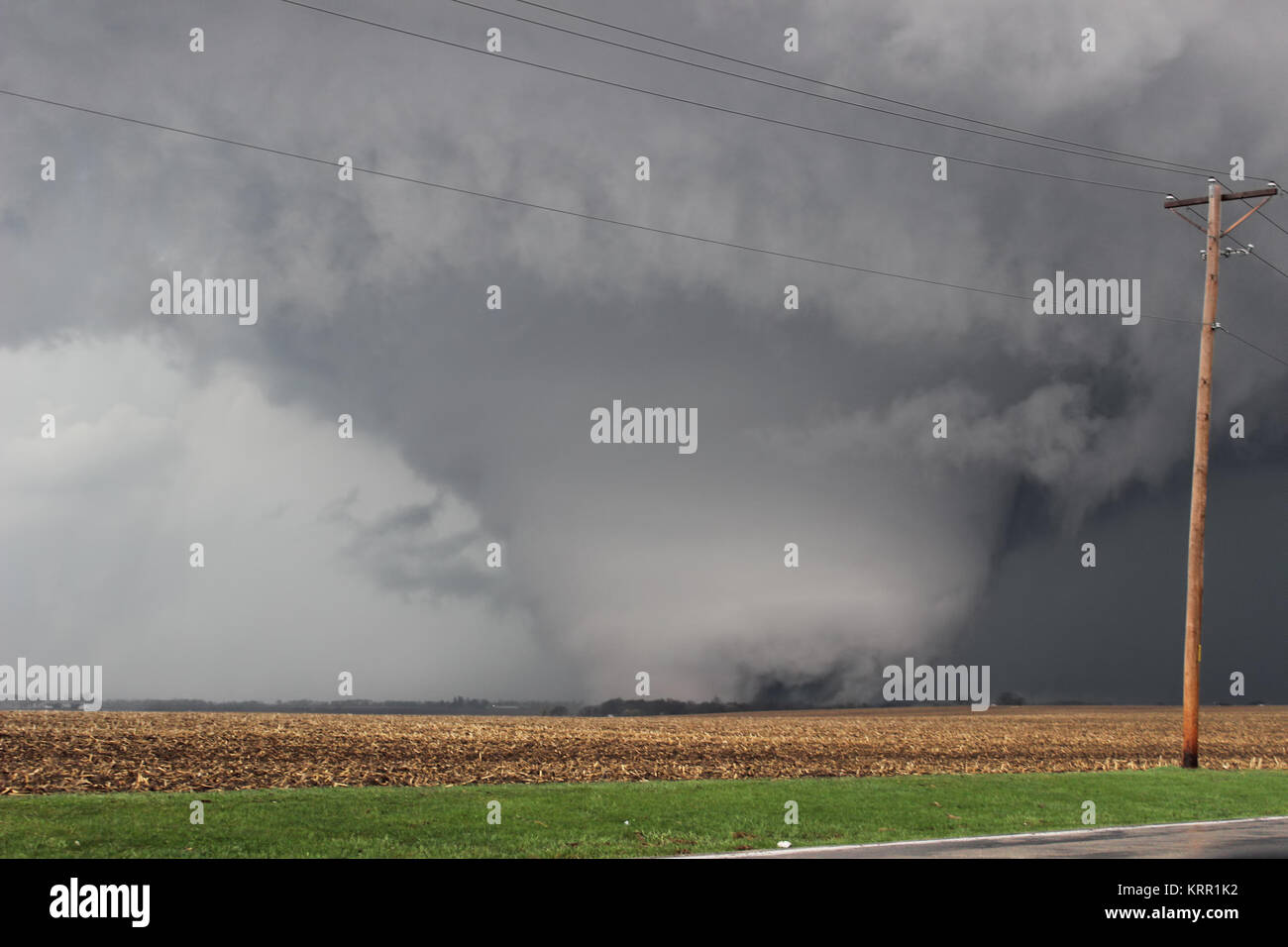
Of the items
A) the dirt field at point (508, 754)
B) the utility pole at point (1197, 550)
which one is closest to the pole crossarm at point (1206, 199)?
the utility pole at point (1197, 550)

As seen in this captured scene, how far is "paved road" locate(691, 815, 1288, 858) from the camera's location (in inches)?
592

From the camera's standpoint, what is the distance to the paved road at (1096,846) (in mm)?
15039

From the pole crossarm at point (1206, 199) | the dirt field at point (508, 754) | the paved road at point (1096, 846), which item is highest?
the pole crossarm at point (1206, 199)

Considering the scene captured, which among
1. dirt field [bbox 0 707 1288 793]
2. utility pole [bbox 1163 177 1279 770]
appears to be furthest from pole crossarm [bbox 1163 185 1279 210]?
dirt field [bbox 0 707 1288 793]

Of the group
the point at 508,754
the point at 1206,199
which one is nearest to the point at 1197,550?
the point at 1206,199

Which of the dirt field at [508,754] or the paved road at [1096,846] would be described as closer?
the paved road at [1096,846]

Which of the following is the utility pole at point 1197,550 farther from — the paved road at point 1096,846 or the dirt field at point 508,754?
the paved road at point 1096,846

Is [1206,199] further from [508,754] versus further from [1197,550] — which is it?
[508,754]

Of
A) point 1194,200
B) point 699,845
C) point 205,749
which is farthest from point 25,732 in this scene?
point 1194,200

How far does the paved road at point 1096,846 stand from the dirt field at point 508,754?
13.8 meters

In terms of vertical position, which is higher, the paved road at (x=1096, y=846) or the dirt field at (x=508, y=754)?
the paved road at (x=1096, y=846)

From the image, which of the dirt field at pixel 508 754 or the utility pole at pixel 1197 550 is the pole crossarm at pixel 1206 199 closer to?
the utility pole at pixel 1197 550
